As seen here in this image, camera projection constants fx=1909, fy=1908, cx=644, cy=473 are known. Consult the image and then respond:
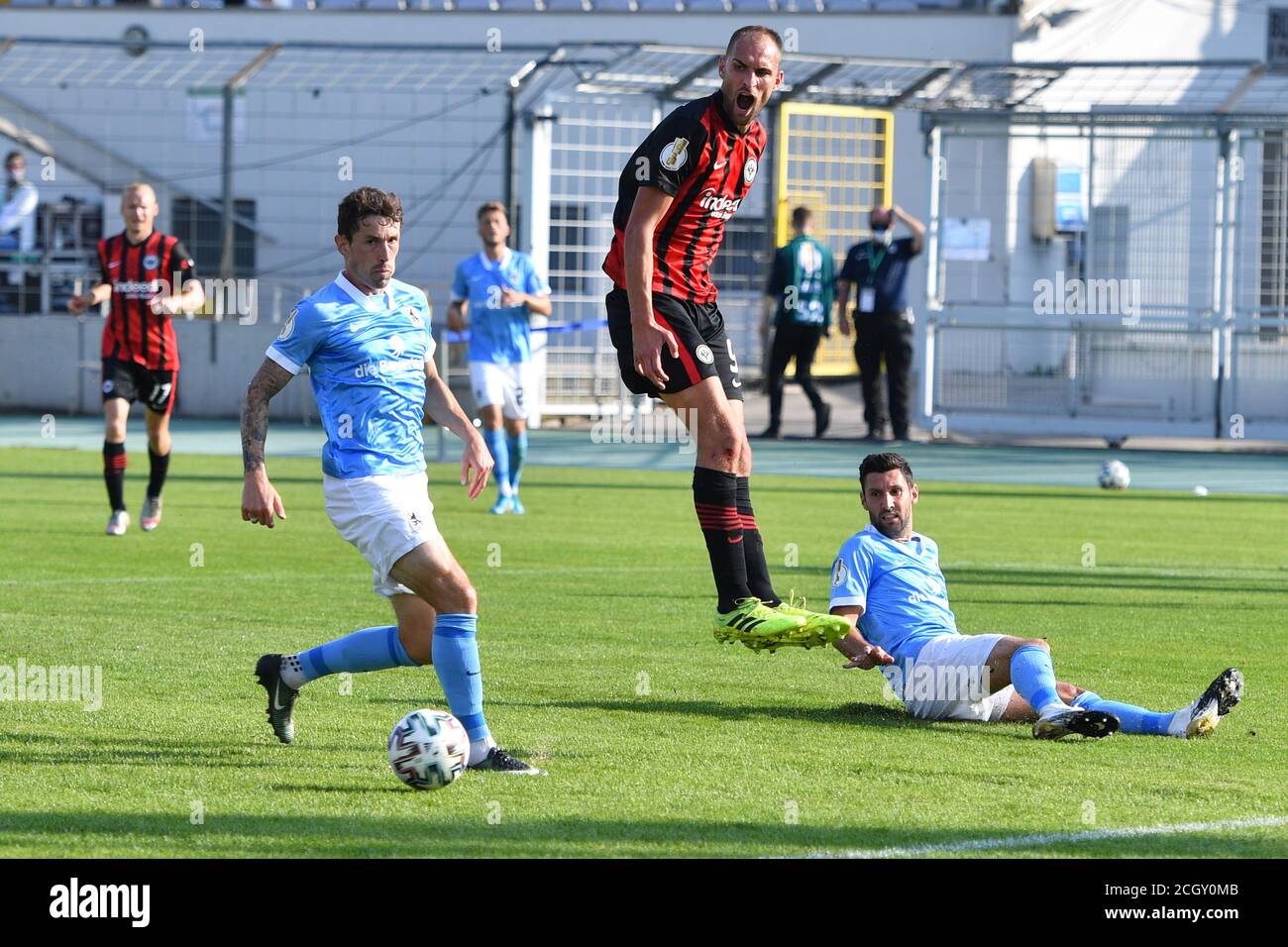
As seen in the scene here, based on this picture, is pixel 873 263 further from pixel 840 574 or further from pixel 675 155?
pixel 675 155

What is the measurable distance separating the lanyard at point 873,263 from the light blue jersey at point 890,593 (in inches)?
578

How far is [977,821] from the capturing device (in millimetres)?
5289

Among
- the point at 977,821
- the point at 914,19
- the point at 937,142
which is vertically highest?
the point at 914,19

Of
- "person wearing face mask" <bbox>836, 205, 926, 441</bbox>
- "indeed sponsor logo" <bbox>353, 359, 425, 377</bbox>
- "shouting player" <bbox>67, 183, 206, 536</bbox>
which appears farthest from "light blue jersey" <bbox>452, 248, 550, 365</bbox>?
"indeed sponsor logo" <bbox>353, 359, 425, 377</bbox>

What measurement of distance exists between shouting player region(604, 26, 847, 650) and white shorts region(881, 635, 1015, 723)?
24.3 inches

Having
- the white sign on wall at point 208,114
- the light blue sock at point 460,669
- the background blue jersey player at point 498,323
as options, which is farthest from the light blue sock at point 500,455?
the white sign on wall at point 208,114

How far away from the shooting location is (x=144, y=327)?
1359 cm

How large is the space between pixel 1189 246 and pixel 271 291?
41.7 ft

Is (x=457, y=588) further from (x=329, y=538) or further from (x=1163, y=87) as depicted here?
(x=1163, y=87)

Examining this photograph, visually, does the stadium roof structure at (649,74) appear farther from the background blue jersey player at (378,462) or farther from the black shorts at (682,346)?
the background blue jersey player at (378,462)

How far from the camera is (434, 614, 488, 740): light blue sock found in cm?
605

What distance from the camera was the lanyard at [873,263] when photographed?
2158cm

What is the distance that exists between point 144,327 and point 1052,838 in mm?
Result: 9897
